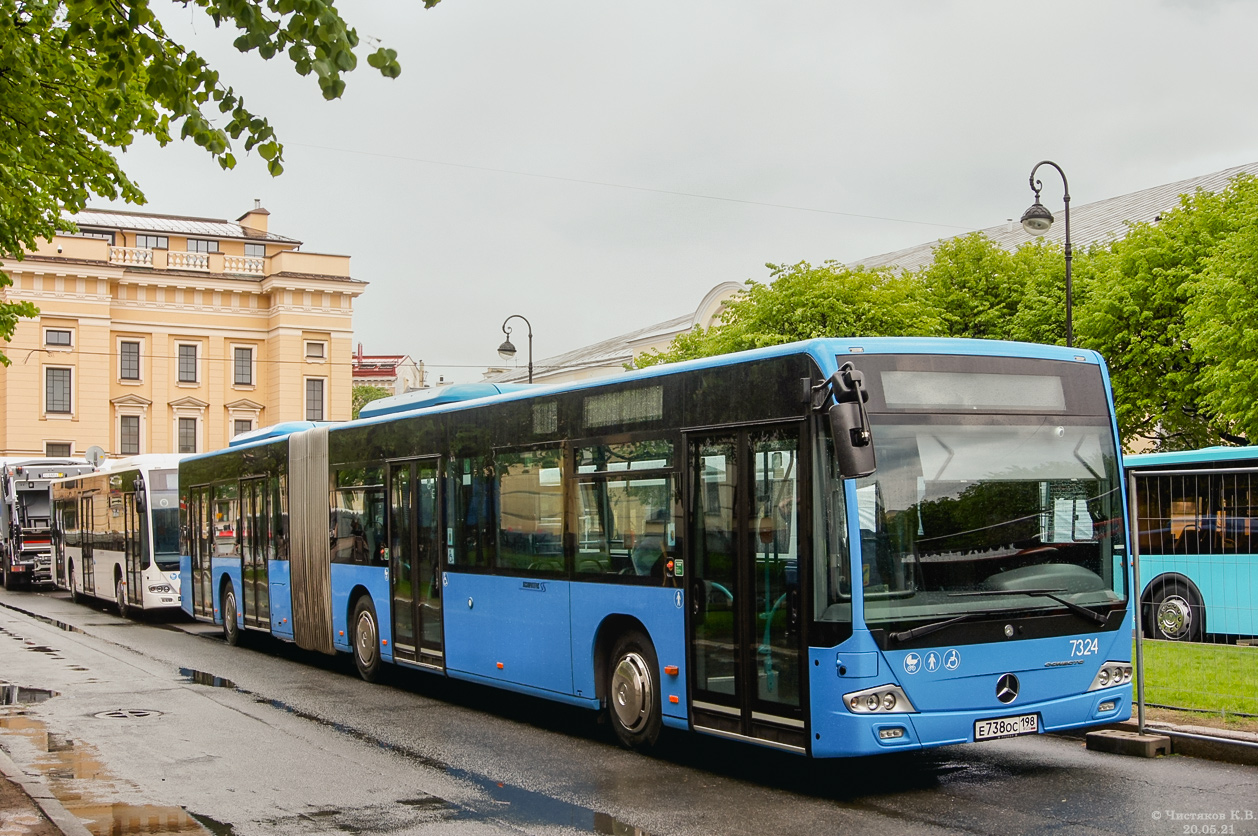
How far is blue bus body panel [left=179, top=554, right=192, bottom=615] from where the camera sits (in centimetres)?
2289

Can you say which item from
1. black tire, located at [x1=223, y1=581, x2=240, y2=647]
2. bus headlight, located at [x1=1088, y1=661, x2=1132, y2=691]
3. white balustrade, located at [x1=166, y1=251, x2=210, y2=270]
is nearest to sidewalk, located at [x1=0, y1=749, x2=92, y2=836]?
bus headlight, located at [x1=1088, y1=661, x2=1132, y2=691]

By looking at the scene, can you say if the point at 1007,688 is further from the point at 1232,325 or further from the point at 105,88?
the point at 1232,325

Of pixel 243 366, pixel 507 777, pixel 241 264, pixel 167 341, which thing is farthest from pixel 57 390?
pixel 507 777

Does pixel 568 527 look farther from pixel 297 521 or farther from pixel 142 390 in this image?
pixel 142 390

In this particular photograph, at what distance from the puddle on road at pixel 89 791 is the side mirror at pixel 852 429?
434cm

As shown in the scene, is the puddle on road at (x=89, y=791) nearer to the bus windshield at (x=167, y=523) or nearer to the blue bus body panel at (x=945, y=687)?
the blue bus body panel at (x=945, y=687)

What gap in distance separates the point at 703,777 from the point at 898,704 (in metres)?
1.85

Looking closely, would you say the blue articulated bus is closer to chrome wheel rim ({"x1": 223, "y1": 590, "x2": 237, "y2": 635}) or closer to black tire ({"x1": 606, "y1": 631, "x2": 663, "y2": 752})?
black tire ({"x1": 606, "y1": 631, "x2": 663, "y2": 752})

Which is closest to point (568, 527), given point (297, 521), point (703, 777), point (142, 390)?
point (703, 777)

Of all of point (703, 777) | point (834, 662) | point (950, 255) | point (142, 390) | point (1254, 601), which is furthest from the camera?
point (142, 390)

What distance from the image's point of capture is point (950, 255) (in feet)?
142

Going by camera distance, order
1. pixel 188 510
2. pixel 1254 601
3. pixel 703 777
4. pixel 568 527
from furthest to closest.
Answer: pixel 188 510 < pixel 568 527 < pixel 1254 601 < pixel 703 777

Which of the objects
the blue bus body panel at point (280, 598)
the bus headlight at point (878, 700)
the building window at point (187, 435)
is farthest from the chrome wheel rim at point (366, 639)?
the building window at point (187, 435)

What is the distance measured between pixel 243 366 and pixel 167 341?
178 inches
